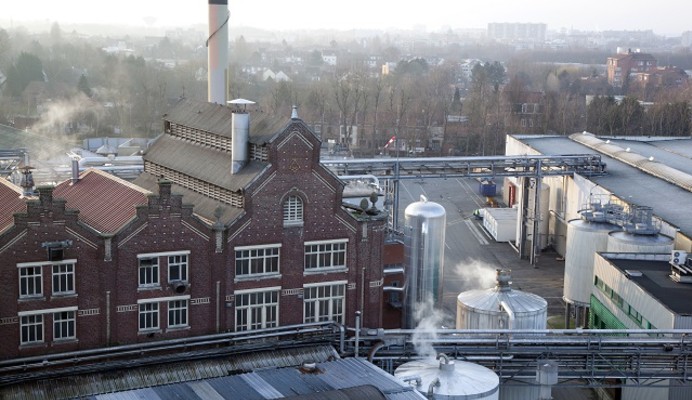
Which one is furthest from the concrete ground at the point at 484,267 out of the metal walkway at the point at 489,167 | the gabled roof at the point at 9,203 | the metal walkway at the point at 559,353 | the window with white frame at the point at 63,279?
the gabled roof at the point at 9,203

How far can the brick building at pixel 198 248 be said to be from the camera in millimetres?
27734

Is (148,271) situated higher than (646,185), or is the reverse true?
(148,271)

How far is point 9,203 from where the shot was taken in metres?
30.3

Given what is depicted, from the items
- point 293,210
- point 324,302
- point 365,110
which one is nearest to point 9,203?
point 293,210

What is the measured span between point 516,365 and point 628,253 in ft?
40.2

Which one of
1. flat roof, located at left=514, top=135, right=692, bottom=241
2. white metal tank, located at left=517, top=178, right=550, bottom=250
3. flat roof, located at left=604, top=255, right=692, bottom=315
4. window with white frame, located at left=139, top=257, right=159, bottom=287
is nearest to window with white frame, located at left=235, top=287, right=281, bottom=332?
window with white frame, located at left=139, top=257, right=159, bottom=287

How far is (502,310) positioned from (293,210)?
8.00 metres

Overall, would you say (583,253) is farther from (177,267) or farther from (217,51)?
(177,267)

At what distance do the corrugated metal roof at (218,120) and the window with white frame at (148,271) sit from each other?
5000mm

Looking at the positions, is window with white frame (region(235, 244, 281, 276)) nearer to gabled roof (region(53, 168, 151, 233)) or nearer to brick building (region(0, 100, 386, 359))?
brick building (region(0, 100, 386, 359))

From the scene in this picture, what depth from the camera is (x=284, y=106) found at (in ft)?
352

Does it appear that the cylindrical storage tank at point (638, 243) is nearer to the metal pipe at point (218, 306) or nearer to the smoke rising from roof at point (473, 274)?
the smoke rising from roof at point (473, 274)

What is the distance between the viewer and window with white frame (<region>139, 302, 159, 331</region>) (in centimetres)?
2938

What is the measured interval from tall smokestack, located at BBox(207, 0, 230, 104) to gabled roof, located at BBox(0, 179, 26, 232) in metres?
15.8
